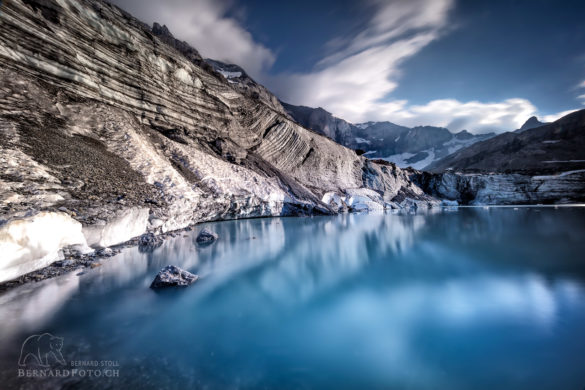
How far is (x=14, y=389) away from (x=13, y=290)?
11.7ft

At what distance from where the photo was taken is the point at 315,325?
340 cm

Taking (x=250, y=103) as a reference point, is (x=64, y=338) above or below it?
below

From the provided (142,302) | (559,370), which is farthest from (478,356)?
(142,302)

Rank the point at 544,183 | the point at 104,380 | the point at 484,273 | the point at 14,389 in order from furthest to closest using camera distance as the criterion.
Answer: the point at 544,183
the point at 484,273
the point at 104,380
the point at 14,389

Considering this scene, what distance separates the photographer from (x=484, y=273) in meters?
5.51

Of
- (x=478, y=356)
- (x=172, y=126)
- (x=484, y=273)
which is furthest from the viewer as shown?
(x=172, y=126)

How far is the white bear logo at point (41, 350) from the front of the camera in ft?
8.49

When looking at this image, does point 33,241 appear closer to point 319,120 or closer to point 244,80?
point 244,80

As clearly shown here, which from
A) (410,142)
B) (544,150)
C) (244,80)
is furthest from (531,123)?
(244,80)

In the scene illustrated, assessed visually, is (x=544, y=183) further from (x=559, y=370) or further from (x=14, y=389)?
(x=14, y=389)

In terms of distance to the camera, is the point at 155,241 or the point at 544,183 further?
the point at 544,183

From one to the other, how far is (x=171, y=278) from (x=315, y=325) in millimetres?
3184

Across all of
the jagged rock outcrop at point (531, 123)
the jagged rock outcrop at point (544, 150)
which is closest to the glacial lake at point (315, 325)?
the jagged rock outcrop at point (544, 150)

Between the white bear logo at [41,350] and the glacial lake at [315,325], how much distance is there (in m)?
0.08
